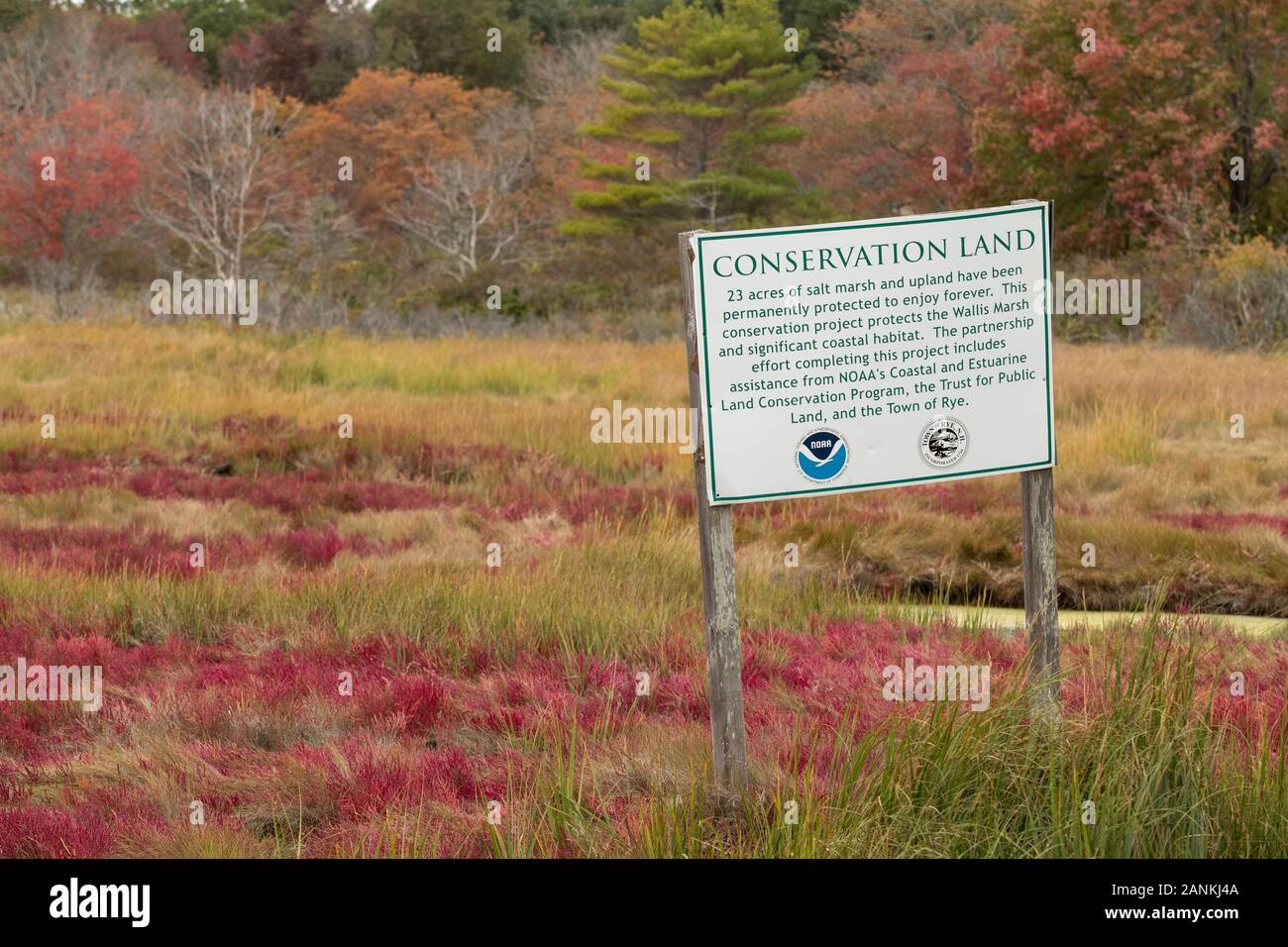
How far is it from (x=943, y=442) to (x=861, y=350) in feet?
1.36

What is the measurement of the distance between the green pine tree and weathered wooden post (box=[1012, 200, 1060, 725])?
3395 cm

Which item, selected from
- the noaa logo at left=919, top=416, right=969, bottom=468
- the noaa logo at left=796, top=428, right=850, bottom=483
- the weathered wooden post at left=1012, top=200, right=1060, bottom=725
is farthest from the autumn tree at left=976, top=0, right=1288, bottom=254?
the noaa logo at left=796, top=428, right=850, bottom=483

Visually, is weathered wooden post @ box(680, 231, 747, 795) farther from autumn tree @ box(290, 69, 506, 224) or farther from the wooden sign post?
autumn tree @ box(290, 69, 506, 224)

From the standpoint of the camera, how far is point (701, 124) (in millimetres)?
42312

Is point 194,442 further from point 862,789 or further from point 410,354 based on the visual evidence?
point 862,789

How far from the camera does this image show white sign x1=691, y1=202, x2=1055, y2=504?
4684mm

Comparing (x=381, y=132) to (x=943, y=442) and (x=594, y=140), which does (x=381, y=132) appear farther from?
(x=943, y=442)

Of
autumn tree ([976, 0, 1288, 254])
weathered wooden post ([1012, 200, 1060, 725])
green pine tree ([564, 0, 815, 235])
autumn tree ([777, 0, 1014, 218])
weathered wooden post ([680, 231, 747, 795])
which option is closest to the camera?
weathered wooden post ([680, 231, 747, 795])

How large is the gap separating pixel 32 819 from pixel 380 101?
52.0 meters

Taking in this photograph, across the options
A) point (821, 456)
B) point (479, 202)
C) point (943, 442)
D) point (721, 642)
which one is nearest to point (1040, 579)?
point (943, 442)

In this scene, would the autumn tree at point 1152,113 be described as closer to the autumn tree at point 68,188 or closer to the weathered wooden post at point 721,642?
the autumn tree at point 68,188

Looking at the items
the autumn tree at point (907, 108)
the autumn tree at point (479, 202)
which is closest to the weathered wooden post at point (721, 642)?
the autumn tree at point (907, 108)

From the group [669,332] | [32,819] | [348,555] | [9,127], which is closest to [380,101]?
[9,127]

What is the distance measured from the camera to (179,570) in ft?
28.3
